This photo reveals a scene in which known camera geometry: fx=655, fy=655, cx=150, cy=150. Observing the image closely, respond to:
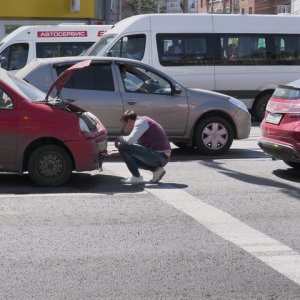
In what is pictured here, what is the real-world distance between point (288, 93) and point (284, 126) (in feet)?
1.72

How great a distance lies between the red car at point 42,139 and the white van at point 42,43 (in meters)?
10.4

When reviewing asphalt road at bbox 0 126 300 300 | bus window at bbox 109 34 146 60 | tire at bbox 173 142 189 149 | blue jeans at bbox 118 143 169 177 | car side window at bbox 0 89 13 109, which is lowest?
asphalt road at bbox 0 126 300 300

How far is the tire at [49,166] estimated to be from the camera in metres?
8.70

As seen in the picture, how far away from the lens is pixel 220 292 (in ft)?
16.1

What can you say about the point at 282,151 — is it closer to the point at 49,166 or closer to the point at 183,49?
the point at 49,166

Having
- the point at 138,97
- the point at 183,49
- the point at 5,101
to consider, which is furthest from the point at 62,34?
→ the point at 5,101

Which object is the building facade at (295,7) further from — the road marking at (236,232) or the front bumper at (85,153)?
the road marking at (236,232)

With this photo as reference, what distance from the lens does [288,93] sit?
947 cm

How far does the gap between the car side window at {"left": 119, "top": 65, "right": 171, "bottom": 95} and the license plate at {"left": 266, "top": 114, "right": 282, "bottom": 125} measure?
2370mm

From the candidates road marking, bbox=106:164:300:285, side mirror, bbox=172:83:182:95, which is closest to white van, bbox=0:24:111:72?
side mirror, bbox=172:83:182:95

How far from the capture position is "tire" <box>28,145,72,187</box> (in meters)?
8.70

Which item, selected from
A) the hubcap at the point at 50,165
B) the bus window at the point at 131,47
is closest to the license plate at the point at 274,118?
the hubcap at the point at 50,165

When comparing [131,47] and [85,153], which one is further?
[131,47]

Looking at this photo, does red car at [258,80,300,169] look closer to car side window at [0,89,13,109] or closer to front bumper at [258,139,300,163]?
front bumper at [258,139,300,163]
